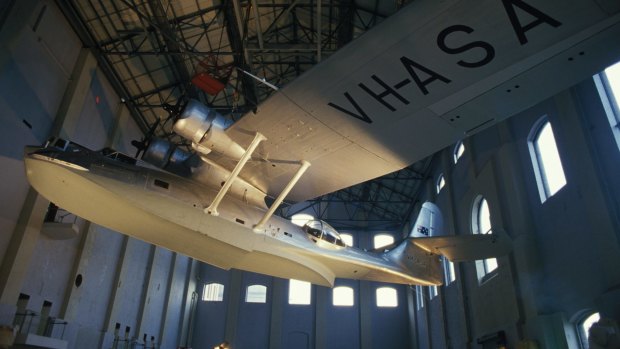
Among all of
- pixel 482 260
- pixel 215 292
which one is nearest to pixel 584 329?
pixel 482 260

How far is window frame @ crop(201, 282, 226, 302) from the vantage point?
24.5m

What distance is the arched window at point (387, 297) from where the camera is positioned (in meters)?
25.2

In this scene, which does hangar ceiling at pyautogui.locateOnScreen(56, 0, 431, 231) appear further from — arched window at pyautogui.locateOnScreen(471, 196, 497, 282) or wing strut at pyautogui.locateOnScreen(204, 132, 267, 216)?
arched window at pyautogui.locateOnScreen(471, 196, 497, 282)

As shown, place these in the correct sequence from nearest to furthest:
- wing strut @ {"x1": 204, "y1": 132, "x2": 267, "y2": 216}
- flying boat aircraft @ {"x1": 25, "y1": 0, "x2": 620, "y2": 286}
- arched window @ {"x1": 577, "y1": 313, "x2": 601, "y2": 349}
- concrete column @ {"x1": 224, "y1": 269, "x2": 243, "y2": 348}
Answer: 1. flying boat aircraft @ {"x1": 25, "y1": 0, "x2": 620, "y2": 286}
2. wing strut @ {"x1": 204, "y1": 132, "x2": 267, "y2": 216}
3. arched window @ {"x1": 577, "y1": 313, "x2": 601, "y2": 349}
4. concrete column @ {"x1": 224, "y1": 269, "x2": 243, "y2": 348}

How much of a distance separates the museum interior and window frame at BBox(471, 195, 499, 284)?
9cm

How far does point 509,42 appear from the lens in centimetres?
513

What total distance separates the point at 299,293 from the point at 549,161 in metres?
18.2

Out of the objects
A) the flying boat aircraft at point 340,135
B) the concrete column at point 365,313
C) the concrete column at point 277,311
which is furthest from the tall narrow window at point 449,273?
the concrete column at point 277,311

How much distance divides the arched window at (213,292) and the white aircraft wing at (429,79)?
1906 centimetres

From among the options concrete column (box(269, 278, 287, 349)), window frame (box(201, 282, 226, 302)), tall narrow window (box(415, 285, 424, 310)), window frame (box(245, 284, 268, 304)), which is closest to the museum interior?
tall narrow window (box(415, 285, 424, 310))

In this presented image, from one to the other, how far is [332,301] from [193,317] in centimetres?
850

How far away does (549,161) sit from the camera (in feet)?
33.5

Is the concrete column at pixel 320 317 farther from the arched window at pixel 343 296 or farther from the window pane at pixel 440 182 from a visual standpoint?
the window pane at pixel 440 182

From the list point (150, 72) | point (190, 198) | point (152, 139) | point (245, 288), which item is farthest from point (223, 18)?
point (245, 288)
